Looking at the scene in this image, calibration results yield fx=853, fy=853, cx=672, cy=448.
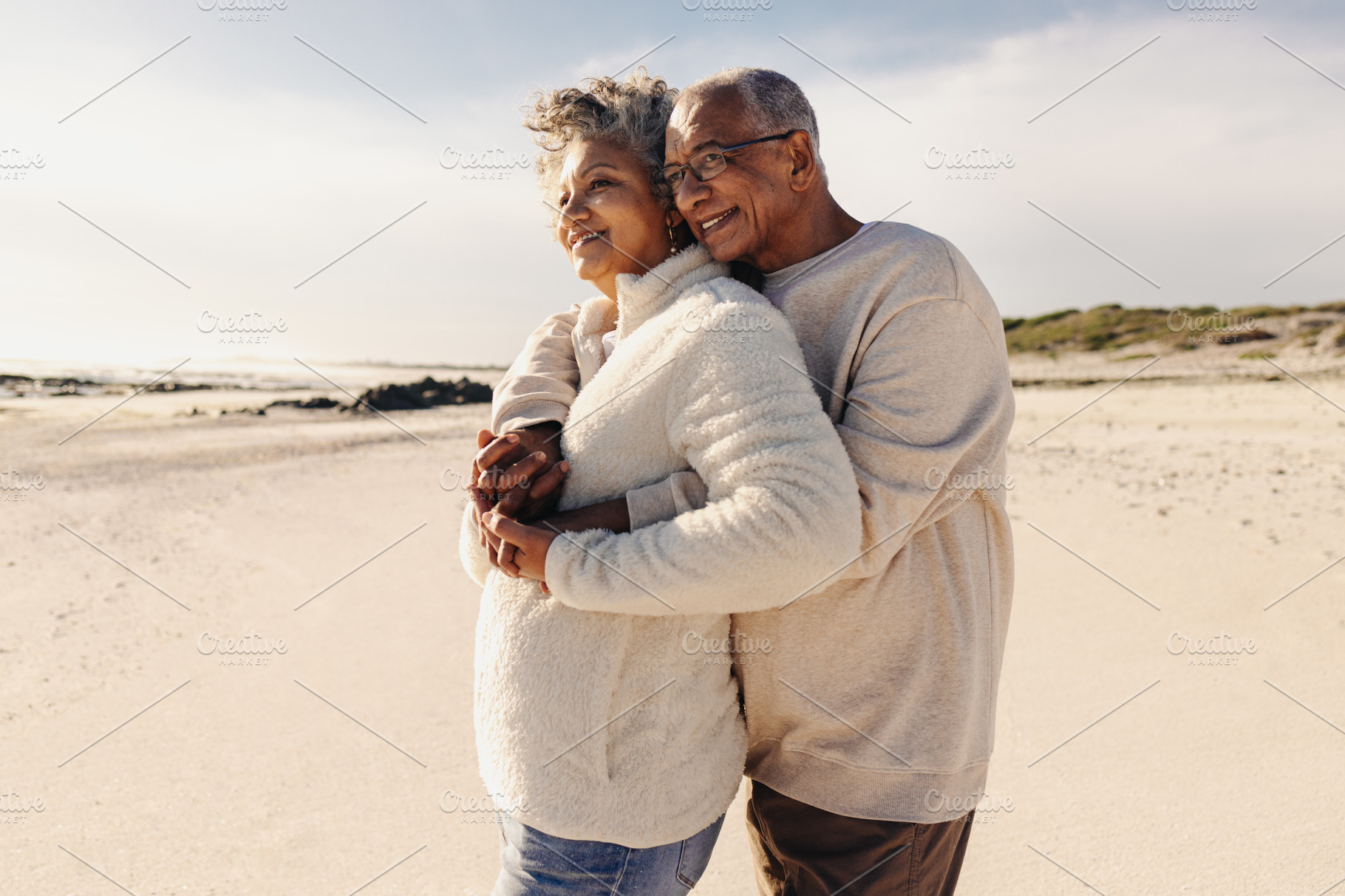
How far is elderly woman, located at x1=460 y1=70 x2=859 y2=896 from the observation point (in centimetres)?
127

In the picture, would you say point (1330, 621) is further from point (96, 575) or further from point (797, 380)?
point (96, 575)

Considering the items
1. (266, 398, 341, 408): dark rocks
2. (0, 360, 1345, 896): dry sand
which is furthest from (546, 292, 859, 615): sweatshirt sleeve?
(266, 398, 341, 408): dark rocks

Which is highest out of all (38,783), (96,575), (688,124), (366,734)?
(688,124)

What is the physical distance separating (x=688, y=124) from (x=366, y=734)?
309 centimetres

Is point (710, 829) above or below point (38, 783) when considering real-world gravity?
above

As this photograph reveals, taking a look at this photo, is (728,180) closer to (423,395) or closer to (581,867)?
(581,867)

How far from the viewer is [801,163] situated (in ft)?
5.65

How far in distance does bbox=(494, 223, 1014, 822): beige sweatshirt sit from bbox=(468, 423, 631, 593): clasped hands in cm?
13

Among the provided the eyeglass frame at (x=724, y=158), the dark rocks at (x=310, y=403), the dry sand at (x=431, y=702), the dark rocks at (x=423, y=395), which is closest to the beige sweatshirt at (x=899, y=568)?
the eyeglass frame at (x=724, y=158)

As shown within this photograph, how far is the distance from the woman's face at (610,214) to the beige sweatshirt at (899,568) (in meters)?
0.34

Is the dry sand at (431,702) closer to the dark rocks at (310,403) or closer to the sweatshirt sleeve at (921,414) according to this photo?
the sweatshirt sleeve at (921,414)

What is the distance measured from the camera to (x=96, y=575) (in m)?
5.81

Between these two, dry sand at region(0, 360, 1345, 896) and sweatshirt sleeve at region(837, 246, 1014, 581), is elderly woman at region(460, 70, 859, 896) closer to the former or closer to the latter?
sweatshirt sleeve at region(837, 246, 1014, 581)

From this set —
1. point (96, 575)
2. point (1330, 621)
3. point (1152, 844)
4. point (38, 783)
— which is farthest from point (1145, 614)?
point (96, 575)
